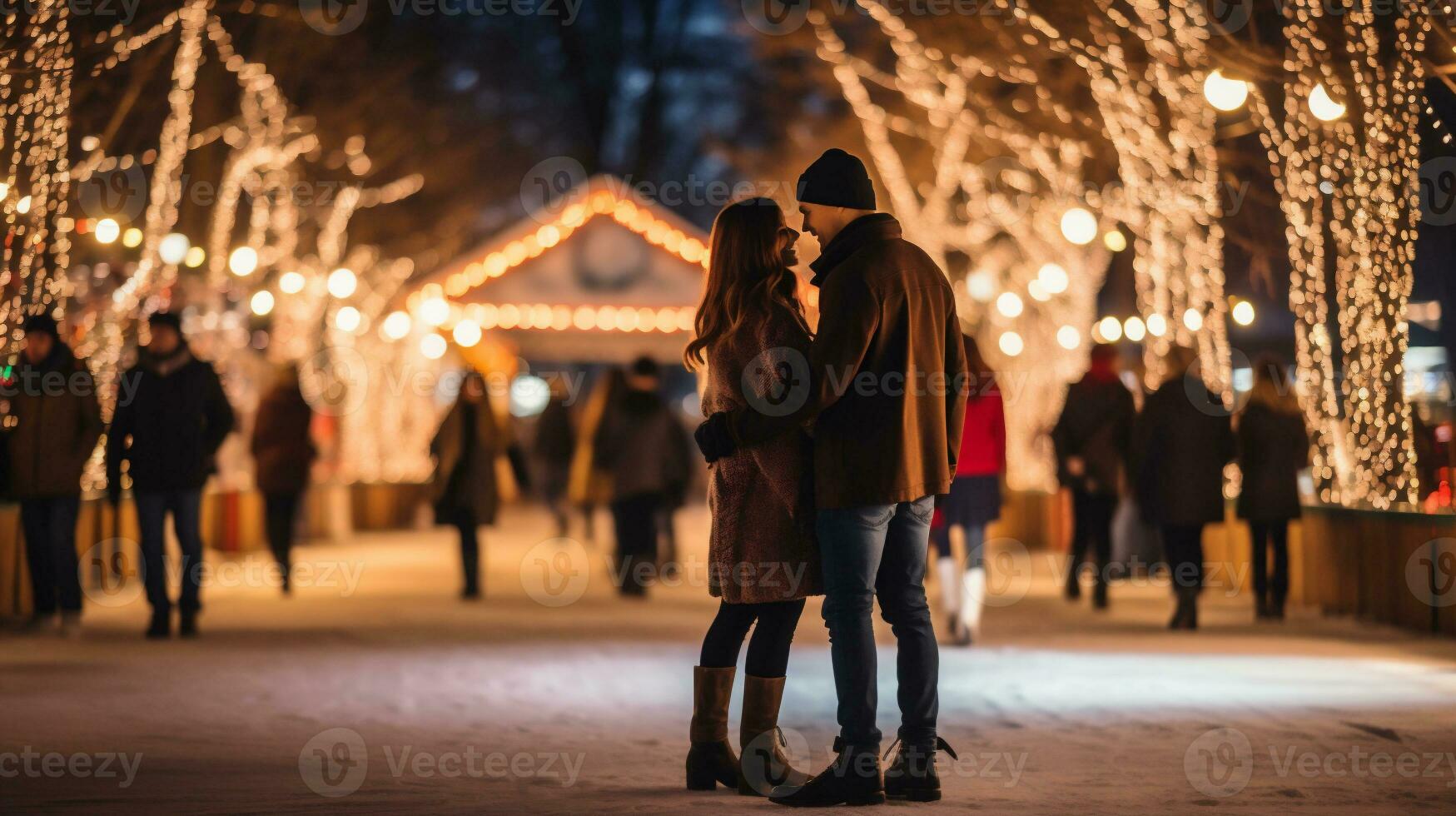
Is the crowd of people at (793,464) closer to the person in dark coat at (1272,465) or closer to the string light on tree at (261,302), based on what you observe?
the person in dark coat at (1272,465)

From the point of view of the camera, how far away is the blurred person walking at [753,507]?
21.2ft

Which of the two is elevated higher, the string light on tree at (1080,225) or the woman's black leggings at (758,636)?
the string light on tree at (1080,225)

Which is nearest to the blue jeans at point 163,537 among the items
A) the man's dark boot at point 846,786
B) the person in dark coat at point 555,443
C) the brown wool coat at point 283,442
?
the brown wool coat at point 283,442

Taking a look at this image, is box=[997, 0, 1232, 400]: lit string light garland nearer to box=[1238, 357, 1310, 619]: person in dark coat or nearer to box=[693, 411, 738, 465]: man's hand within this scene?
box=[1238, 357, 1310, 619]: person in dark coat

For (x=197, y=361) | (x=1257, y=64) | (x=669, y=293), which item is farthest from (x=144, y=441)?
(x=669, y=293)

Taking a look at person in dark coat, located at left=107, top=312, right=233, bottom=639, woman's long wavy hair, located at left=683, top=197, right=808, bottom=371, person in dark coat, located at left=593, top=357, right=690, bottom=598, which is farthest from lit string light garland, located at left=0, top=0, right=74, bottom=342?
woman's long wavy hair, located at left=683, top=197, right=808, bottom=371

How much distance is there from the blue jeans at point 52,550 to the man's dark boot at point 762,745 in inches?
277

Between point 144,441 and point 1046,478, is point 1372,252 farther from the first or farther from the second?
point 1046,478

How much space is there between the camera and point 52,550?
12422 mm

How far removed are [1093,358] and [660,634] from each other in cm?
434

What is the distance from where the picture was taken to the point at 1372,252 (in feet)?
44.4

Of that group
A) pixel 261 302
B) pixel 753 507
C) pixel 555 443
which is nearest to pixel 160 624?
pixel 753 507

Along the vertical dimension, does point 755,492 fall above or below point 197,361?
below

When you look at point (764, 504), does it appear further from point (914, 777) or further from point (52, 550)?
point (52, 550)
